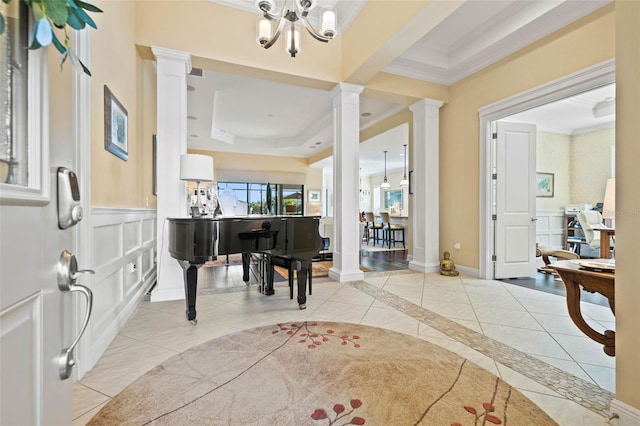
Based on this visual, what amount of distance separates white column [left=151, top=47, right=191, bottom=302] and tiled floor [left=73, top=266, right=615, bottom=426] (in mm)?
282

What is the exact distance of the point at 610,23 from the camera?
2.77 meters

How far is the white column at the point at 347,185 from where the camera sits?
4.01 metres

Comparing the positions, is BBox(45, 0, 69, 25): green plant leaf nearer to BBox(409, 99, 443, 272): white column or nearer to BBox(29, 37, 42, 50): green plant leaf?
BBox(29, 37, 42, 50): green plant leaf

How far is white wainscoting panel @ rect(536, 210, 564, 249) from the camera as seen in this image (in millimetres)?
6746

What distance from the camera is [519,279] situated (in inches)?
162

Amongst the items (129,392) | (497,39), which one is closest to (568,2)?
(497,39)

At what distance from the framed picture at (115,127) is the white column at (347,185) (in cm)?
252

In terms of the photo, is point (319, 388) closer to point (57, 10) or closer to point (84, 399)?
point (84, 399)

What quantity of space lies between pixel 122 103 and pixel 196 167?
808 mm

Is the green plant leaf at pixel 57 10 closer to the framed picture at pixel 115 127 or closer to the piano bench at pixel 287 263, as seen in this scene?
the framed picture at pixel 115 127

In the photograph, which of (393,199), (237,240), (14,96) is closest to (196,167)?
(237,240)

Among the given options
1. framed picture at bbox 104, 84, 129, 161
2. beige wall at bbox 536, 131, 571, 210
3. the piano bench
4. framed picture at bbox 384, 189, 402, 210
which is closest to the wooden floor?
the piano bench

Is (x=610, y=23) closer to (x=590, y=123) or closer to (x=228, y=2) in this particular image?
(x=228, y=2)

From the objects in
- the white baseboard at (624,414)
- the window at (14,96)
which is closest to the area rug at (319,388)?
the white baseboard at (624,414)
